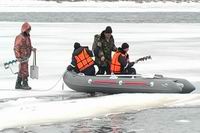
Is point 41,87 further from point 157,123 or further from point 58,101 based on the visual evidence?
point 157,123

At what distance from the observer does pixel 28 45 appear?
12555mm

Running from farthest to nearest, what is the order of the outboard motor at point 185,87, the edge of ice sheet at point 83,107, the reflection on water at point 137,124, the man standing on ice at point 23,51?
the man standing on ice at point 23,51 < the outboard motor at point 185,87 < the edge of ice sheet at point 83,107 < the reflection on water at point 137,124

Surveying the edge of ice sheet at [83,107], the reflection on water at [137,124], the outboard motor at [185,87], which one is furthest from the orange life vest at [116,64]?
the reflection on water at [137,124]

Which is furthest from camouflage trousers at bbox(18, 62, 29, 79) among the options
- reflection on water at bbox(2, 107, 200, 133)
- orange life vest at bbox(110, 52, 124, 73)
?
reflection on water at bbox(2, 107, 200, 133)

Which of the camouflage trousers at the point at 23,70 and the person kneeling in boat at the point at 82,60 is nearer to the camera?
the person kneeling in boat at the point at 82,60

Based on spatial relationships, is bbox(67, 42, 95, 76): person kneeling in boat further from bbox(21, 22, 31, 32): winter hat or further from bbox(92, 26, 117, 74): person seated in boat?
bbox(21, 22, 31, 32): winter hat

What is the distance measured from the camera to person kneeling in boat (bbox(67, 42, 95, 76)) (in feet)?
40.0

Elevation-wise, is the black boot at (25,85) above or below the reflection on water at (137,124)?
above

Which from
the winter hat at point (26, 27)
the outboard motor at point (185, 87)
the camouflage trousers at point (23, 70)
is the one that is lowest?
the outboard motor at point (185, 87)

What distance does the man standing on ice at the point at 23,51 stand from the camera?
12375mm

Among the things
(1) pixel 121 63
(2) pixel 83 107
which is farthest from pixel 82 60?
(2) pixel 83 107

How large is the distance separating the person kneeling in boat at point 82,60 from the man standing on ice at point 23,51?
41.4 inches

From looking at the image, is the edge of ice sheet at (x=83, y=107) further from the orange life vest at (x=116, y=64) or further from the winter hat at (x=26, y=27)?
the winter hat at (x=26, y=27)

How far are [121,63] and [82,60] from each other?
86 centimetres
